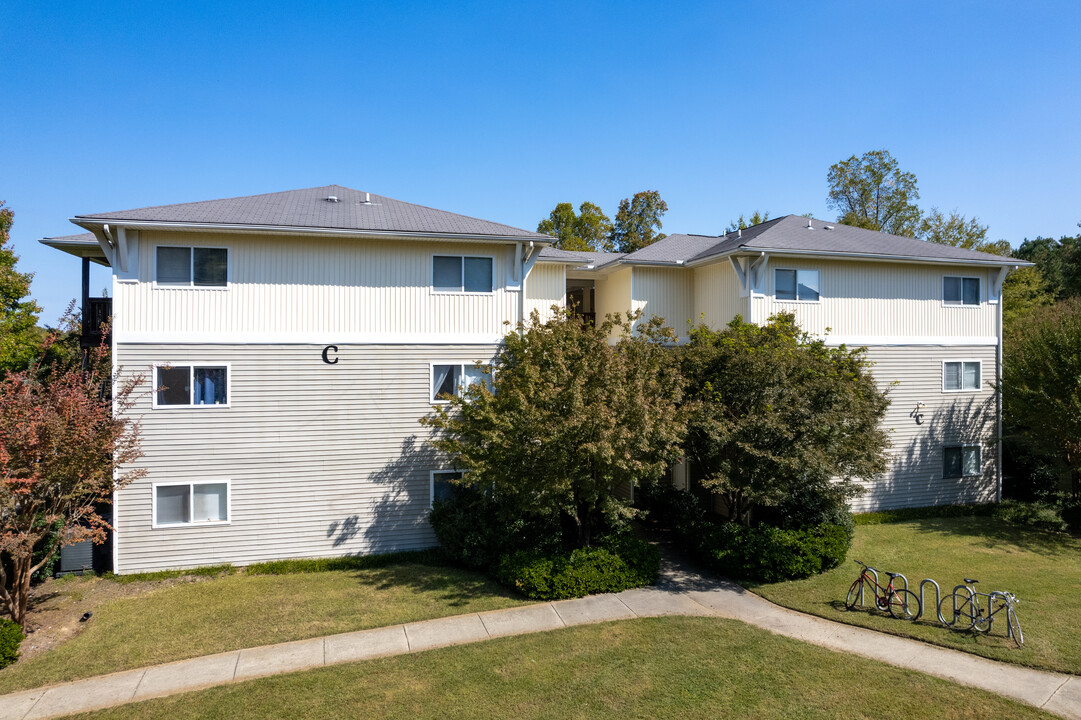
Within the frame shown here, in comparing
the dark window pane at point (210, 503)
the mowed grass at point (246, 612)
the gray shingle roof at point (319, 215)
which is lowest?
the mowed grass at point (246, 612)

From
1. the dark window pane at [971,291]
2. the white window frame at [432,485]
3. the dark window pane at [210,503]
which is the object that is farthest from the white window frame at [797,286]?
the dark window pane at [210,503]

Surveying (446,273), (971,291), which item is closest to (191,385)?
(446,273)

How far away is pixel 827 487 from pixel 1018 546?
702cm

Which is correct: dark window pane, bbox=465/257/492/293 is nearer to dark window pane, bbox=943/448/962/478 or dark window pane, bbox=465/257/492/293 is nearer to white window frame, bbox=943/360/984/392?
white window frame, bbox=943/360/984/392

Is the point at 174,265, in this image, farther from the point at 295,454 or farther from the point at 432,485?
the point at 432,485

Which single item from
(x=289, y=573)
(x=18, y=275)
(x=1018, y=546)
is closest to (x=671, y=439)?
(x=289, y=573)

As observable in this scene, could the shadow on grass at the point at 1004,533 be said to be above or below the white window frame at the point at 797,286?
below

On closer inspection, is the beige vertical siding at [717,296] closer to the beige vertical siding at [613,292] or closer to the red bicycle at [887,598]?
the beige vertical siding at [613,292]

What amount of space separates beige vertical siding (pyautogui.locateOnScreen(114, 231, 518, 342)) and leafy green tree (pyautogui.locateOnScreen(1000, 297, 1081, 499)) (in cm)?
1442

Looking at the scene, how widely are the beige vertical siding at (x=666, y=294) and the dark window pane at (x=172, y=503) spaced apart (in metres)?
13.1

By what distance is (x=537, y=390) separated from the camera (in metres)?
12.4

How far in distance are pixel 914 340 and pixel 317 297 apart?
17.2 m

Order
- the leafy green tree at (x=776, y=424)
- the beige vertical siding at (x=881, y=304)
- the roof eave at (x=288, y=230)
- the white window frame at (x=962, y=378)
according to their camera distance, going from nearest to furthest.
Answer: the leafy green tree at (x=776, y=424) < the roof eave at (x=288, y=230) < the beige vertical siding at (x=881, y=304) < the white window frame at (x=962, y=378)

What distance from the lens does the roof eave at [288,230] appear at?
13016 millimetres
